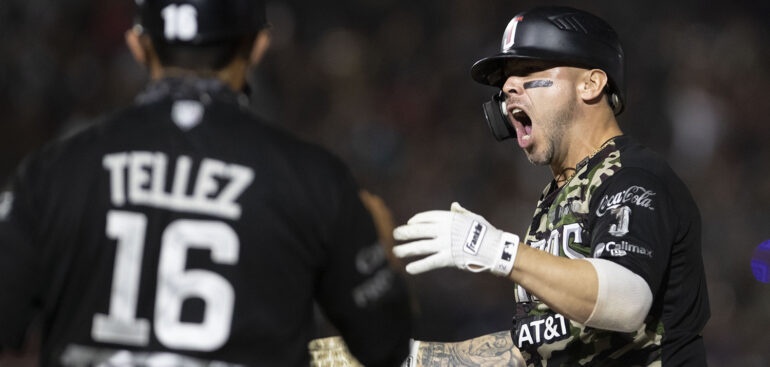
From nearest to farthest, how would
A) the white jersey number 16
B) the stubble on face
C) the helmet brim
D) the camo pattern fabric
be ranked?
the white jersey number 16
the camo pattern fabric
the helmet brim
the stubble on face

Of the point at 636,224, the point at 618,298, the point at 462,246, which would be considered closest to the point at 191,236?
the point at 462,246

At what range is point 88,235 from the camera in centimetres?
A: 222

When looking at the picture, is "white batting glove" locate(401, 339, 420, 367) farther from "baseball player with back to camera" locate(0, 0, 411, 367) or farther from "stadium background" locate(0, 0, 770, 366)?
"stadium background" locate(0, 0, 770, 366)

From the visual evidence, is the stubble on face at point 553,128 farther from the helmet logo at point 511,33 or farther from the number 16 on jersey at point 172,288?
the number 16 on jersey at point 172,288

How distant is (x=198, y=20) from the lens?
2.34 meters

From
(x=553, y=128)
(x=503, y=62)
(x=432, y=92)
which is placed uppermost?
(x=432, y=92)

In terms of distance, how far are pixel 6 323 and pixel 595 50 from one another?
257cm

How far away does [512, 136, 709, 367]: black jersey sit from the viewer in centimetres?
315

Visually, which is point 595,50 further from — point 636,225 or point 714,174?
point 714,174

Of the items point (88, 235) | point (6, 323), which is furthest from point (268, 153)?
point (6, 323)

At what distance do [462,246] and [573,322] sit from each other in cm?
61

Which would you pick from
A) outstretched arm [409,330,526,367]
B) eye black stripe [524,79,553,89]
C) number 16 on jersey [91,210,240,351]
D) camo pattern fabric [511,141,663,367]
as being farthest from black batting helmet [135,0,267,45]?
outstretched arm [409,330,526,367]

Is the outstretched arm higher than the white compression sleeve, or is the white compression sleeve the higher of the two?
the white compression sleeve

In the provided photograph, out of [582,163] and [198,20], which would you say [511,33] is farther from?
[198,20]
